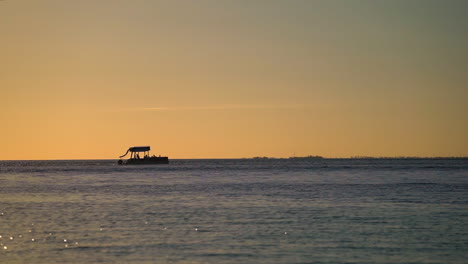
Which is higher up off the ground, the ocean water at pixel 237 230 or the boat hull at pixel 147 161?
the boat hull at pixel 147 161

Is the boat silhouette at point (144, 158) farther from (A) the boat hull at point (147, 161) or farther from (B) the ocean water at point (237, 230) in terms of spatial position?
(B) the ocean water at point (237, 230)

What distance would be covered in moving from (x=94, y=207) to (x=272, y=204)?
13.7 m

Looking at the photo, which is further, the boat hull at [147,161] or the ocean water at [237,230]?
the boat hull at [147,161]

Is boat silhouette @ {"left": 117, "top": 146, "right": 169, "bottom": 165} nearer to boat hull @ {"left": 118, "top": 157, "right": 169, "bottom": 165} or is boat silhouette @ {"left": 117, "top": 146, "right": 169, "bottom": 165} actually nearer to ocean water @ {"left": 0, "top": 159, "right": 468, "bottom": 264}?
boat hull @ {"left": 118, "top": 157, "right": 169, "bottom": 165}

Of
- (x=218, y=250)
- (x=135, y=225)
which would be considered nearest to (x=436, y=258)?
(x=218, y=250)

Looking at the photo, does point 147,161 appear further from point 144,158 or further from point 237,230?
point 237,230

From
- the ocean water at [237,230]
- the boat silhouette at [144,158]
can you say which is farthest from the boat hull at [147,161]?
the ocean water at [237,230]

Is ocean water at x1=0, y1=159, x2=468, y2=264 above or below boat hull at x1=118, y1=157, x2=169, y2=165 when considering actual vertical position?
below

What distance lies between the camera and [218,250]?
29812 mm

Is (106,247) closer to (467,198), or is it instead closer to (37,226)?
(37,226)

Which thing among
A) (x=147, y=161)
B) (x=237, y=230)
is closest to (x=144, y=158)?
(x=147, y=161)

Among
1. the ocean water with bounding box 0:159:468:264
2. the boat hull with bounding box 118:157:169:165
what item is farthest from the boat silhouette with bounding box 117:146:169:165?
the ocean water with bounding box 0:159:468:264

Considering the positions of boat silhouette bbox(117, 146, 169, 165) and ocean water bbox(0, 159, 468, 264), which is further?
boat silhouette bbox(117, 146, 169, 165)

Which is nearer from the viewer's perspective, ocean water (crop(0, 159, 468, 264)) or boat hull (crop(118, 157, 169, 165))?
ocean water (crop(0, 159, 468, 264))
